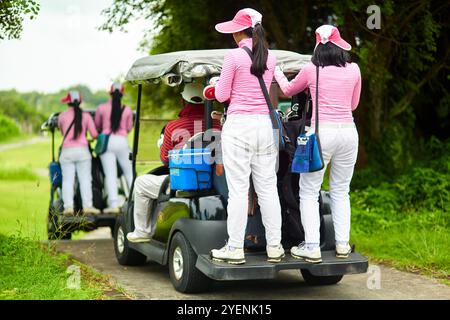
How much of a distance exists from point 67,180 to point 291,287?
438cm

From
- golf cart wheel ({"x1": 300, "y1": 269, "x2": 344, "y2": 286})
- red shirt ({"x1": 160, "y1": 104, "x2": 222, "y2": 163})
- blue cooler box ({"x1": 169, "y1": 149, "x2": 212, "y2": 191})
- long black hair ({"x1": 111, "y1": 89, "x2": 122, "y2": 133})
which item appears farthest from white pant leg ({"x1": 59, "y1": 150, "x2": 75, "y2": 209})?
golf cart wheel ({"x1": 300, "y1": 269, "x2": 344, "y2": 286})

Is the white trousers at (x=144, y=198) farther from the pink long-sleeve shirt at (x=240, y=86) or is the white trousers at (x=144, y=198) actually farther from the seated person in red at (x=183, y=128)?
the pink long-sleeve shirt at (x=240, y=86)

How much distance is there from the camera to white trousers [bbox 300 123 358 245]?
6.32 m

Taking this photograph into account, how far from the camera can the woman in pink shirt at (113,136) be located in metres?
10.7

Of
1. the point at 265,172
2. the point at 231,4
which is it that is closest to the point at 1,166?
the point at 231,4

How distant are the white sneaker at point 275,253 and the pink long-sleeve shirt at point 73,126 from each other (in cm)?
480

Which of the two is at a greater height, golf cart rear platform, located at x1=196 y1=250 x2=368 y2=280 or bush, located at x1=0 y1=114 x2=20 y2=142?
golf cart rear platform, located at x1=196 y1=250 x2=368 y2=280

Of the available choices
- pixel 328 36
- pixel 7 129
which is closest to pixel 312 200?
pixel 328 36

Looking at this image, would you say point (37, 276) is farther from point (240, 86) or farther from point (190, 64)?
point (240, 86)

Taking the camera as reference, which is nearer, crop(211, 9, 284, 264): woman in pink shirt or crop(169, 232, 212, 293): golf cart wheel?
crop(211, 9, 284, 264): woman in pink shirt

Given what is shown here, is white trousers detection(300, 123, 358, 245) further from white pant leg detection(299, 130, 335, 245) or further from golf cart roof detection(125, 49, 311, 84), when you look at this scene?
golf cart roof detection(125, 49, 311, 84)

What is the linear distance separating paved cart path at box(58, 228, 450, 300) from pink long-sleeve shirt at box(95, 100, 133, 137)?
2.91m

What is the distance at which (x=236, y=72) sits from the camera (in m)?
6.19

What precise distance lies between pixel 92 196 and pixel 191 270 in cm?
452
